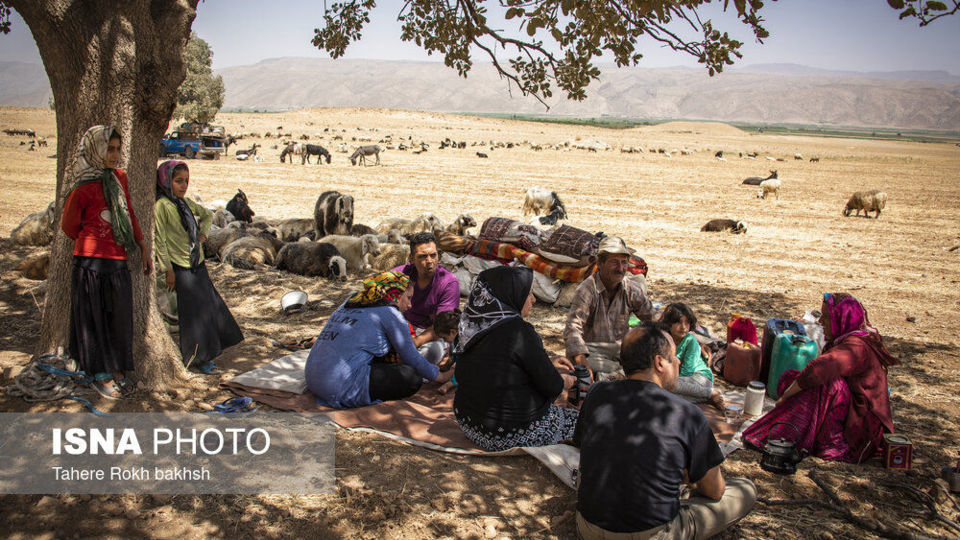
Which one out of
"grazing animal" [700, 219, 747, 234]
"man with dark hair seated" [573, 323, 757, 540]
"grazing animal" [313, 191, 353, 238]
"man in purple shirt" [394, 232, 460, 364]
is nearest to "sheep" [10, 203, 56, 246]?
"grazing animal" [313, 191, 353, 238]

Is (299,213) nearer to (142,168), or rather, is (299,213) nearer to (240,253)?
(240,253)

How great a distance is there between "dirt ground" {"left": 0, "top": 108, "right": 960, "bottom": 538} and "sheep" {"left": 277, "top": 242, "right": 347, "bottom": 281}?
0.69 ft

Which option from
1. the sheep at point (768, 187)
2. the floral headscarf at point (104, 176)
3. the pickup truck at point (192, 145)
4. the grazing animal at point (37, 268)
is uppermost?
the pickup truck at point (192, 145)

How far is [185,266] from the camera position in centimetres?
480

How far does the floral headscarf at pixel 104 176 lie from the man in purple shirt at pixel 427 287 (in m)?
2.12

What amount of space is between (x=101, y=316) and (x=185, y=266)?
0.91 m

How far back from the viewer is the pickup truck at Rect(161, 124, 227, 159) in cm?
2305

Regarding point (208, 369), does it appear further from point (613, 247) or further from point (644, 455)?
point (644, 455)

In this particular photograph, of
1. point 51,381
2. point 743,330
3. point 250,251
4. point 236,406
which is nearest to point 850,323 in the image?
point 743,330

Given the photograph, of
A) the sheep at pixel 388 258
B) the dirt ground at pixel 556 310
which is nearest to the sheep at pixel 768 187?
the dirt ground at pixel 556 310

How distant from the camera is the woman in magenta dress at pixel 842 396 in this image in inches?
149

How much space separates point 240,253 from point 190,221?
3.92 meters

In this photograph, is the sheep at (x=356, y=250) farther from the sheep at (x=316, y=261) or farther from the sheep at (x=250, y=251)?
the sheep at (x=250, y=251)

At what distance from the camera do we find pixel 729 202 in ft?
55.1
